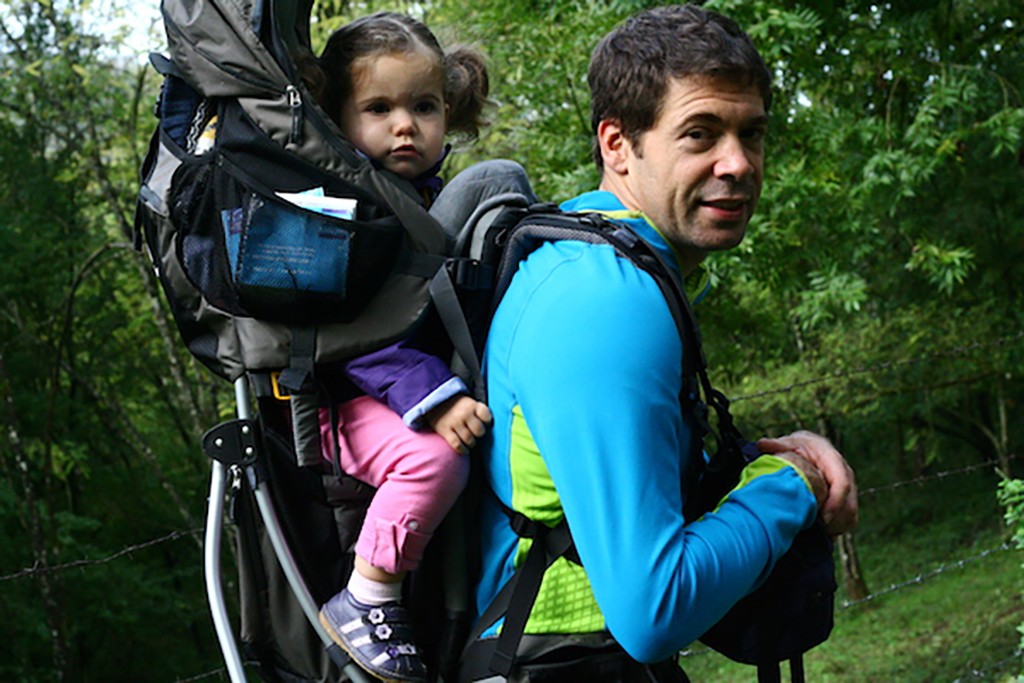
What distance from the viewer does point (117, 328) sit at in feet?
41.5

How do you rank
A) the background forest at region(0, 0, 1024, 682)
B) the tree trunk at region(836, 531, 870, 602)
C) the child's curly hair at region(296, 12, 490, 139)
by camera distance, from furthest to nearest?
the tree trunk at region(836, 531, 870, 602) → the background forest at region(0, 0, 1024, 682) → the child's curly hair at region(296, 12, 490, 139)

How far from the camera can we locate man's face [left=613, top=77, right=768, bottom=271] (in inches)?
64.1

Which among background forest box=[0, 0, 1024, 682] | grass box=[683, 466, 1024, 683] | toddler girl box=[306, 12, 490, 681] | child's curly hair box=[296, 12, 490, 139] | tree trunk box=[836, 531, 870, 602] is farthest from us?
tree trunk box=[836, 531, 870, 602]

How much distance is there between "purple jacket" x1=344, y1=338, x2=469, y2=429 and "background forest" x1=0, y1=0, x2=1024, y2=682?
86.7 inches

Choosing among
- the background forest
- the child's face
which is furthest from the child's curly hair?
the background forest

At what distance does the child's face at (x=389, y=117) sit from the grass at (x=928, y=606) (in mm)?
4549

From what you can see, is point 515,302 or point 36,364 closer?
point 515,302

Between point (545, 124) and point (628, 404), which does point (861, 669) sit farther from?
point (628, 404)

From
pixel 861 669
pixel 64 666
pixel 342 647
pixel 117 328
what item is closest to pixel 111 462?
pixel 117 328

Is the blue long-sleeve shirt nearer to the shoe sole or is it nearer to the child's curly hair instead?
the shoe sole

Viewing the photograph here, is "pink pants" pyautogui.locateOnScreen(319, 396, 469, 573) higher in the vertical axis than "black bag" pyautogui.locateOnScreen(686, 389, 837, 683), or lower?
higher

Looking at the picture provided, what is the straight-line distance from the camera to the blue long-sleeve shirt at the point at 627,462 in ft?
4.45

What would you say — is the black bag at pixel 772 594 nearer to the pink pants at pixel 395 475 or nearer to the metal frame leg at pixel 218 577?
the pink pants at pixel 395 475

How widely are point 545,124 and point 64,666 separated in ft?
23.6
